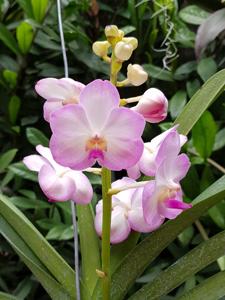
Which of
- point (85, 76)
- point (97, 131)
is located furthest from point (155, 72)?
point (97, 131)

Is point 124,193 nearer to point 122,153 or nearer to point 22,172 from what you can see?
point 122,153

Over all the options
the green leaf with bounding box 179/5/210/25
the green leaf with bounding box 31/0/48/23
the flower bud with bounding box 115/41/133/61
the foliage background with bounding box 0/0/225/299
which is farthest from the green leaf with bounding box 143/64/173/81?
the flower bud with bounding box 115/41/133/61

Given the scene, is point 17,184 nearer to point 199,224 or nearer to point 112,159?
point 199,224

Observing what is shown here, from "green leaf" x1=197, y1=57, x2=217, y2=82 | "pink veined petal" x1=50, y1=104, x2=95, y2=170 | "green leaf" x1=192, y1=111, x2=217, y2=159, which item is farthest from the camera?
"green leaf" x1=197, y1=57, x2=217, y2=82

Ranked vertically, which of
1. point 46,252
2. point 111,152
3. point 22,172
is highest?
point 111,152

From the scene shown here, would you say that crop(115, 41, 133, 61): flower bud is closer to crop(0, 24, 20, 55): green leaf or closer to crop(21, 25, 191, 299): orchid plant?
crop(21, 25, 191, 299): orchid plant

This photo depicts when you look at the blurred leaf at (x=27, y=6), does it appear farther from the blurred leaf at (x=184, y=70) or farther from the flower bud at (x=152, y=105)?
the flower bud at (x=152, y=105)

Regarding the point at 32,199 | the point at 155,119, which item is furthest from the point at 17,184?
the point at 155,119
